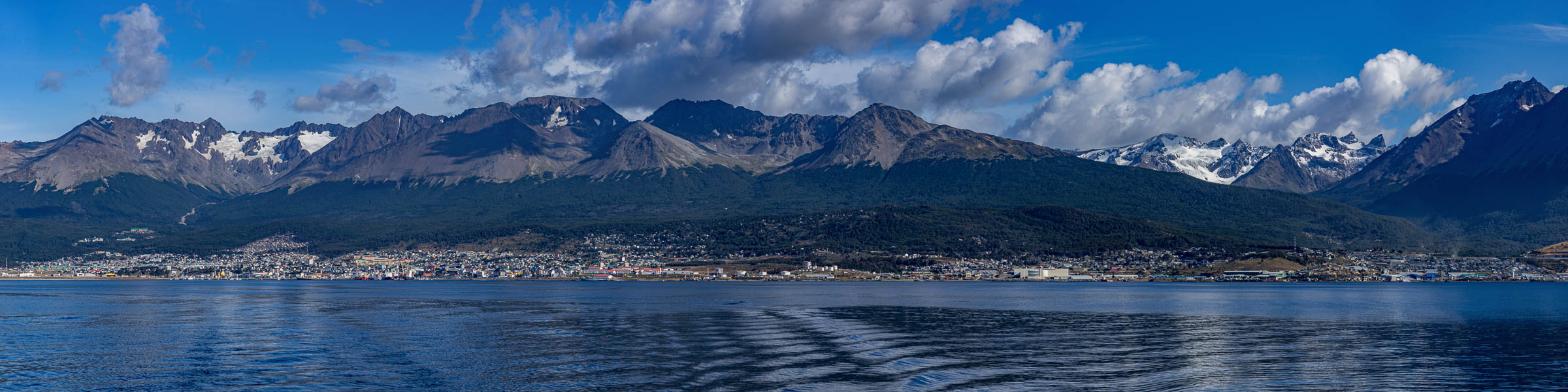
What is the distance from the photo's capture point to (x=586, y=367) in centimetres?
5922

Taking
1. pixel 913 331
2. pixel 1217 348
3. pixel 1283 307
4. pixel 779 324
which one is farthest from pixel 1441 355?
pixel 1283 307

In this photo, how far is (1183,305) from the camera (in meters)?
126

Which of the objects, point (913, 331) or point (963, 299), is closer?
point (913, 331)

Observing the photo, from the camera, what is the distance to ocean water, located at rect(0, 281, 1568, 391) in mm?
53656

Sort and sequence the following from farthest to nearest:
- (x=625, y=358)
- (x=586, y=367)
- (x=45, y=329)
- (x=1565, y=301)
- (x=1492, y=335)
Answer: (x=1565, y=301) < (x=45, y=329) < (x=1492, y=335) < (x=625, y=358) < (x=586, y=367)

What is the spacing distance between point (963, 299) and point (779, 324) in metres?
59.6

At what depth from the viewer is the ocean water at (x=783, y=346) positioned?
2112 inches

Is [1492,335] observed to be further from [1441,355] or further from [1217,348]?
[1217,348]

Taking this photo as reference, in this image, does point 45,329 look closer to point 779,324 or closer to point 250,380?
point 250,380

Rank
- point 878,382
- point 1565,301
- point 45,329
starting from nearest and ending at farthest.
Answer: point 878,382
point 45,329
point 1565,301

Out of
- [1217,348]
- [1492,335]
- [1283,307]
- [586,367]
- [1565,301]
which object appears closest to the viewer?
[586,367]

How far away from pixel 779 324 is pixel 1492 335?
51.8 m

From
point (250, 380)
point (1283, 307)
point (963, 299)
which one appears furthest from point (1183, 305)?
point (250, 380)

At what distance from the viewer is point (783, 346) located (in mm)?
69812
